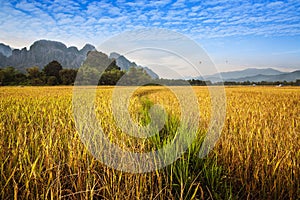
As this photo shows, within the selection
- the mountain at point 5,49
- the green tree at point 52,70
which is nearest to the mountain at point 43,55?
the mountain at point 5,49

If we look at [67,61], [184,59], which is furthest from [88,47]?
[184,59]

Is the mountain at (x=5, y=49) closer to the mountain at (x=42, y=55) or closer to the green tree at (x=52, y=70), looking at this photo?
the mountain at (x=42, y=55)

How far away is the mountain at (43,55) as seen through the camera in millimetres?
132188

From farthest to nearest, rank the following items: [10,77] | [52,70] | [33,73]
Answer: [52,70]
[33,73]
[10,77]

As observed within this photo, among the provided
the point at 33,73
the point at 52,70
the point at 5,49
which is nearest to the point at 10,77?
the point at 33,73

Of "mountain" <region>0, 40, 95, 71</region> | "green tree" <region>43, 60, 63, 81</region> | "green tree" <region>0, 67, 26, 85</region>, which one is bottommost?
"green tree" <region>0, 67, 26, 85</region>

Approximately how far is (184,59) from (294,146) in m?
2.85

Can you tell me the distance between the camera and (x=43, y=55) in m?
151

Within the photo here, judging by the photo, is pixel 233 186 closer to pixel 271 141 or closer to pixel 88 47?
pixel 271 141

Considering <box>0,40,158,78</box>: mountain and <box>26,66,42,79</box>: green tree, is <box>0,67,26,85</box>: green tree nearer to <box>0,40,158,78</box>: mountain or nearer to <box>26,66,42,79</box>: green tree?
<box>26,66,42,79</box>: green tree

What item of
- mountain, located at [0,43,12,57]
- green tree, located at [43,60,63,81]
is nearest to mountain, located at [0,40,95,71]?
mountain, located at [0,43,12,57]

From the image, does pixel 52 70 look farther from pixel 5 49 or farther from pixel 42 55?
pixel 5 49

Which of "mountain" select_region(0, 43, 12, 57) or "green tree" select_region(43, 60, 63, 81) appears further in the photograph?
"mountain" select_region(0, 43, 12, 57)

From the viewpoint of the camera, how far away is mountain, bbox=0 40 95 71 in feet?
434
